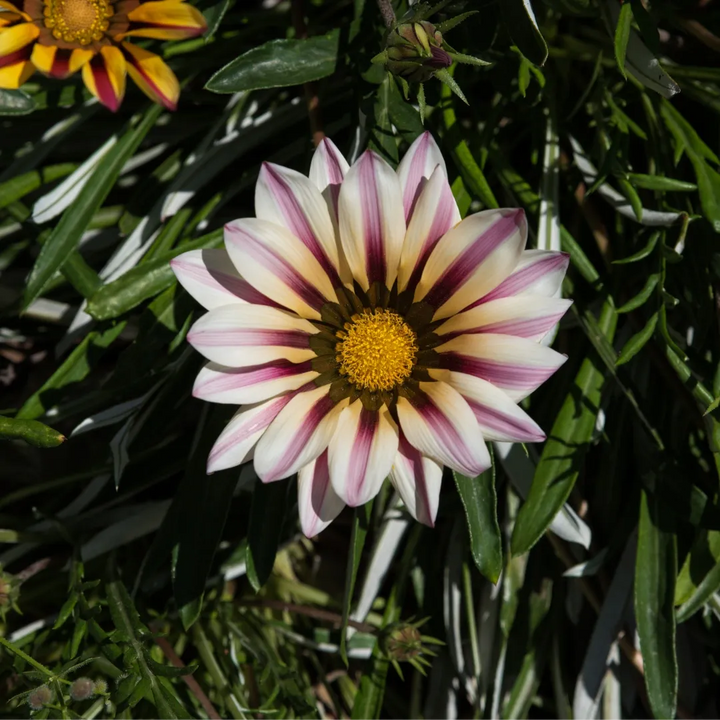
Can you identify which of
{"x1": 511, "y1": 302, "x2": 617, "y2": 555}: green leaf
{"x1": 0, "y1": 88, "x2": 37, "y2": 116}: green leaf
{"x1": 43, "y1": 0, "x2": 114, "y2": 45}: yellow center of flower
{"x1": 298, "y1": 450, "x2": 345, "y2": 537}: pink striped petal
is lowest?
{"x1": 511, "y1": 302, "x2": 617, "y2": 555}: green leaf

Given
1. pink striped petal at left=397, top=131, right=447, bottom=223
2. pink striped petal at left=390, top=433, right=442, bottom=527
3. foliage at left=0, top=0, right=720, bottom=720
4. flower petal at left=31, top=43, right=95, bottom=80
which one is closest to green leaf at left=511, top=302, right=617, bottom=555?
foliage at left=0, top=0, right=720, bottom=720

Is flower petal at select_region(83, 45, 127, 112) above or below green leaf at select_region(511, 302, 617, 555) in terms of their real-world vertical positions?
above

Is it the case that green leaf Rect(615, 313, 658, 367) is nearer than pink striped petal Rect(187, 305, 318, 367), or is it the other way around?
pink striped petal Rect(187, 305, 318, 367)

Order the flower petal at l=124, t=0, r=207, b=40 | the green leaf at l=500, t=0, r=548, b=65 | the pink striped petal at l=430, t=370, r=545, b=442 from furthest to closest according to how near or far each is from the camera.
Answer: the flower petal at l=124, t=0, r=207, b=40 < the green leaf at l=500, t=0, r=548, b=65 < the pink striped petal at l=430, t=370, r=545, b=442

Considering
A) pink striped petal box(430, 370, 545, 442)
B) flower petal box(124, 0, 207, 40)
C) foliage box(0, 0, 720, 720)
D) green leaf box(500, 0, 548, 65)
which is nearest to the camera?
pink striped petal box(430, 370, 545, 442)

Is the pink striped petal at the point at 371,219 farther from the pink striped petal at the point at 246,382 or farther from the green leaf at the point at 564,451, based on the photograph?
the green leaf at the point at 564,451

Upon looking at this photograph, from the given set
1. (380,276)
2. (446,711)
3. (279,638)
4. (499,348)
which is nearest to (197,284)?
(380,276)

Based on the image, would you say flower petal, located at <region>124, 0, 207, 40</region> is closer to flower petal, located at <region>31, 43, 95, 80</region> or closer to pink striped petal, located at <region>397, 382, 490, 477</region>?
flower petal, located at <region>31, 43, 95, 80</region>

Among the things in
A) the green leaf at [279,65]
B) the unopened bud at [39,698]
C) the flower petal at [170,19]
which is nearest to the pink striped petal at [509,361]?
the green leaf at [279,65]
